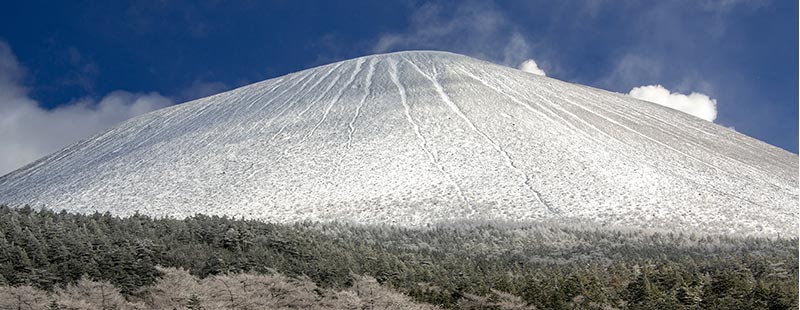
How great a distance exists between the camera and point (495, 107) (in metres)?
→ 81.6

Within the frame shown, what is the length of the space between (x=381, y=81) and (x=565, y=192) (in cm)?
4179

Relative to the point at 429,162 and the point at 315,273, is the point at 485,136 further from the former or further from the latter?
the point at 315,273

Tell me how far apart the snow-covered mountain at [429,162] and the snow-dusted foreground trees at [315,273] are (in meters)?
14.8

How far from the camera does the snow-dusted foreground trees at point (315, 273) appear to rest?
27.8 m

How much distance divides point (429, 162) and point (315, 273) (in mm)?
34210

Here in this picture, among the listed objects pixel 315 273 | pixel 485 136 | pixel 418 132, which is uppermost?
pixel 418 132

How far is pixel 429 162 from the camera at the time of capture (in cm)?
6488

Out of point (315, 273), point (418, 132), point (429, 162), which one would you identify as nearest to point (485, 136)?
point (418, 132)

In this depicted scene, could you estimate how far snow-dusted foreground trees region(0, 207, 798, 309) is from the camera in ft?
91.3

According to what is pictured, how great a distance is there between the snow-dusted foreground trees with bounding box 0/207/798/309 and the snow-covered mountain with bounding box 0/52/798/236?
14.8m

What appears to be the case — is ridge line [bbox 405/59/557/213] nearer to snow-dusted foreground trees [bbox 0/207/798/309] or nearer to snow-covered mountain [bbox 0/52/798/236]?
snow-covered mountain [bbox 0/52/798/236]

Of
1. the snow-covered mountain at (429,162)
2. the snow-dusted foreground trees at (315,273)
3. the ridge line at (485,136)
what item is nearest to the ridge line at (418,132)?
the snow-covered mountain at (429,162)

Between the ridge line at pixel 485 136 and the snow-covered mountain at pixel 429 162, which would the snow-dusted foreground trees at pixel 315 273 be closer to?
the snow-covered mountain at pixel 429 162

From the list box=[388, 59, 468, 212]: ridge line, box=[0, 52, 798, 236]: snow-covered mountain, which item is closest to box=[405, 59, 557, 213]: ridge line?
box=[0, 52, 798, 236]: snow-covered mountain
